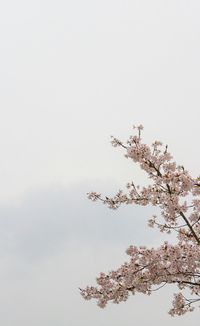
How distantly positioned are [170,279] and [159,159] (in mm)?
3087

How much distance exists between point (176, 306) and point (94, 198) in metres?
3.65

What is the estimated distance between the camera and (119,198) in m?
13.0

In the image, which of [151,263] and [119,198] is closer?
[151,263]

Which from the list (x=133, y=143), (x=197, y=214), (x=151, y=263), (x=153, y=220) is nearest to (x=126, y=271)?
(x=151, y=263)

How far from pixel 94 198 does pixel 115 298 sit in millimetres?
2744

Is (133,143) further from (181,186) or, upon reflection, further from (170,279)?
(170,279)

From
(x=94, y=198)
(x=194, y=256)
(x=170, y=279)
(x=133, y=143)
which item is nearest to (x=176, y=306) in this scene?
(x=170, y=279)

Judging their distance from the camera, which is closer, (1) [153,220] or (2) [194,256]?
(2) [194,256]

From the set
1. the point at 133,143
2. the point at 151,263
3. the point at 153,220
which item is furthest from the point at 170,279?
the point at 133,143

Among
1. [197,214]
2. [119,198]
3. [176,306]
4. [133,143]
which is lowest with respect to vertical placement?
[176,306]

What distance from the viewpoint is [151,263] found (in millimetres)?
12141

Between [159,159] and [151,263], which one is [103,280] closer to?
[151,263]

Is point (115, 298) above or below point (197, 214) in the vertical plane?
below

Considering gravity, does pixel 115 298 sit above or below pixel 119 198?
below
